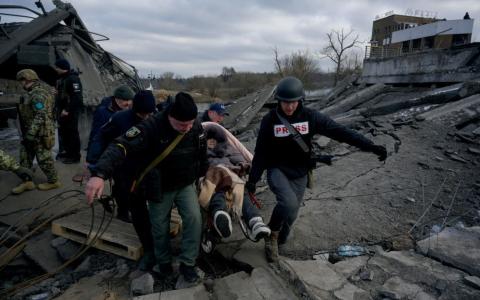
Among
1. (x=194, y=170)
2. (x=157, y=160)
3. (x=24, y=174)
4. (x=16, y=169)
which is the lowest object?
(x=24, y=174)

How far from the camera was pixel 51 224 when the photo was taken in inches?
158

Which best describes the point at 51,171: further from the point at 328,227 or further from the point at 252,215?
the point at 328,227

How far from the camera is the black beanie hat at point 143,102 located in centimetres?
312

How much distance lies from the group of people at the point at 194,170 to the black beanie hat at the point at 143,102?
0.01 meters

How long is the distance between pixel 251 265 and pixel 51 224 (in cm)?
276

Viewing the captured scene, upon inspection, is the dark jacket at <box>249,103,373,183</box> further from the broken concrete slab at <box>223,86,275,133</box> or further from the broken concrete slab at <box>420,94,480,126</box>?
the broken concrete slab at <box>223,86,275,133</box>

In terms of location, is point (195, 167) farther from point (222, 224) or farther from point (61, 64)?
point (61, 64)

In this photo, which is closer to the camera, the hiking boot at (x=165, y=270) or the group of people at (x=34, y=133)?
the hiking boot at (x=165, y=270)

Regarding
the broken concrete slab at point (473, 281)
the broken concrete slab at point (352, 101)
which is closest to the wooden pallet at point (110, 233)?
the broken concrete slab at point (473, 281)

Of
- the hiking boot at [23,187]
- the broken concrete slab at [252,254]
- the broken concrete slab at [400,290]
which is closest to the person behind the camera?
the broken concrete slab at [400,290]

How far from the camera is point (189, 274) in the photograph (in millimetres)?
2840

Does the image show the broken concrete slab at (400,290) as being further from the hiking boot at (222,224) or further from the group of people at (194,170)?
the hiking boot at (222,224)

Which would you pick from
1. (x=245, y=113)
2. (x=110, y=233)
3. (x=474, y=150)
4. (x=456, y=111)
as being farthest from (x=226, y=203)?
(x=245, y=113)

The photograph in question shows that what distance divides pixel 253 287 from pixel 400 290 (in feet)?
3.96
